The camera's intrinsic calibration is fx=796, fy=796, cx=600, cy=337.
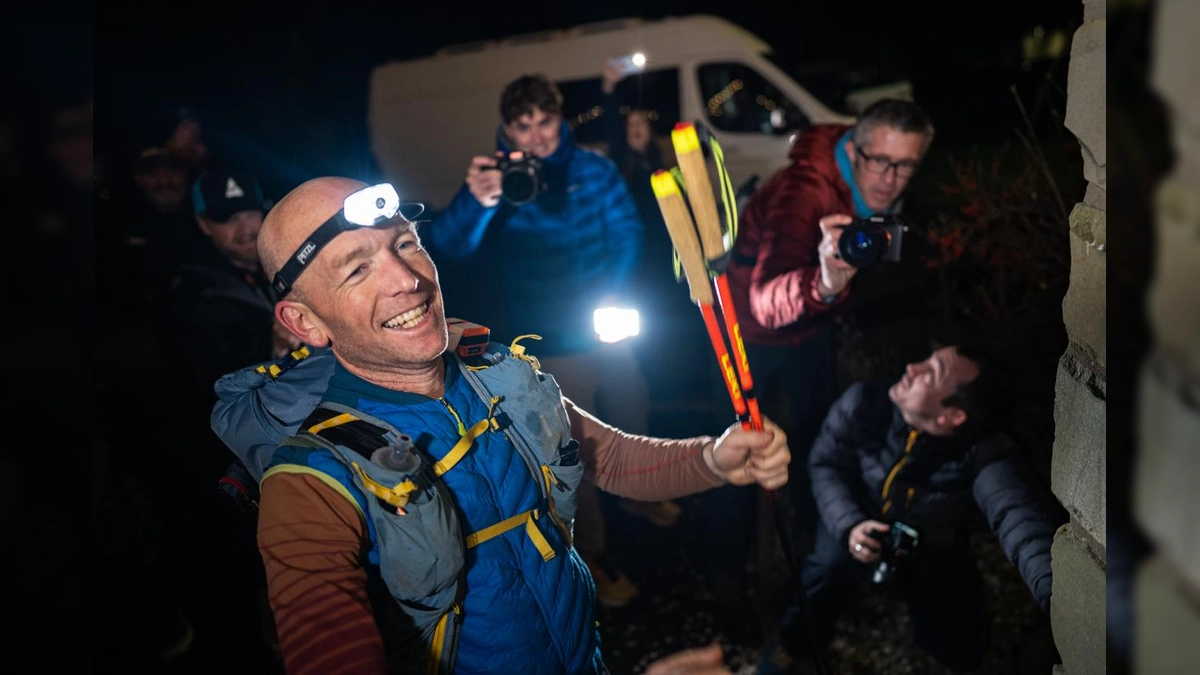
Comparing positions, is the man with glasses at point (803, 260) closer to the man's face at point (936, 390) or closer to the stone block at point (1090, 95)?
the man's face at point (936, 390)

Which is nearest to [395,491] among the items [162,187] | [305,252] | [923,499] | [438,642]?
[438,642]

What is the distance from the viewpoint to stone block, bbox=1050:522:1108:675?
1.87 m

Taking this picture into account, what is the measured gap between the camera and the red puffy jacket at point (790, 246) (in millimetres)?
3438

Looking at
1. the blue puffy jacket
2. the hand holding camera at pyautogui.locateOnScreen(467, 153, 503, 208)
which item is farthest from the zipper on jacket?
the hand holding camera at pyautogui.locateOnScreen(467, 153, 503, 208)

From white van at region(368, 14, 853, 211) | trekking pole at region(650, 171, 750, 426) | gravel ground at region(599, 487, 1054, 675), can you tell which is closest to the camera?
trekking pole at region(650, 171, 750, 426)

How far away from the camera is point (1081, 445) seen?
1.93m

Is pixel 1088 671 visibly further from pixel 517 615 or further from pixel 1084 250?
pixel 517 615

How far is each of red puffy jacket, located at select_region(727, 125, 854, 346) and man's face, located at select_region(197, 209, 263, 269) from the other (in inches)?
89.6

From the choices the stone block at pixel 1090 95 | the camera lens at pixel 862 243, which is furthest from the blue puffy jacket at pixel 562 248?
the stone block at pixel 1090 95

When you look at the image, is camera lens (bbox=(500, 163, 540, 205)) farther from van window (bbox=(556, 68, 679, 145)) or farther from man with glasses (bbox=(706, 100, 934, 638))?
van window (bbox=(556, 68, 679, 145))

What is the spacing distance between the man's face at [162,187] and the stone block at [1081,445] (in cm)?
415

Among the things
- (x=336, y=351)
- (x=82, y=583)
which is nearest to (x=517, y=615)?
(x=336, y=351)

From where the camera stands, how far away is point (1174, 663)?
940mm

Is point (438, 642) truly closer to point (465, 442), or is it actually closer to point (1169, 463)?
point (465, 442)
